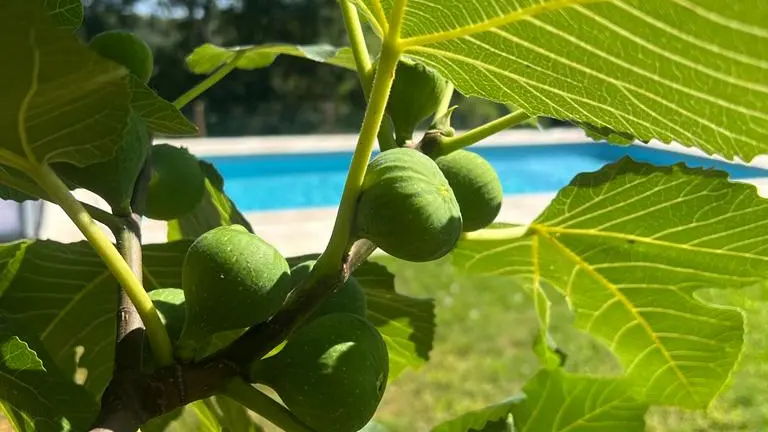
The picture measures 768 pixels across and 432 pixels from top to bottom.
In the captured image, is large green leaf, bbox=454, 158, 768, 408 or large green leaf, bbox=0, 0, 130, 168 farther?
large green leaf, bbox=454, 158, 768, 408

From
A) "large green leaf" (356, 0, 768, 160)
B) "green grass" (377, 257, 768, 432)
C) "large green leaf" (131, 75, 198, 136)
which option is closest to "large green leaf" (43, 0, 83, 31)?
"large green leaf" (131, 75, 198, 136)

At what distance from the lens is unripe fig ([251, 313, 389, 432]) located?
42 centimetres


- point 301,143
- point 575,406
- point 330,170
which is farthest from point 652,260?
point 301,143

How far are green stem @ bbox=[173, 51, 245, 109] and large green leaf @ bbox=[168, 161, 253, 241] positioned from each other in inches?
2.3

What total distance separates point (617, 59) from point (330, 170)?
863 centimetres

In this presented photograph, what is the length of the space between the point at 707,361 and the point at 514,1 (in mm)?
418

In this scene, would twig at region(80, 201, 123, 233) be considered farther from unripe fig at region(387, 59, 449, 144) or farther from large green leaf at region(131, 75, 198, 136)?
unripe fig at region(387, 59, 449, 144)

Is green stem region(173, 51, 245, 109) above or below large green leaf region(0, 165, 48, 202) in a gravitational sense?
below

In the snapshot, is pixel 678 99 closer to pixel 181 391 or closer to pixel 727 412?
pixel 181 391

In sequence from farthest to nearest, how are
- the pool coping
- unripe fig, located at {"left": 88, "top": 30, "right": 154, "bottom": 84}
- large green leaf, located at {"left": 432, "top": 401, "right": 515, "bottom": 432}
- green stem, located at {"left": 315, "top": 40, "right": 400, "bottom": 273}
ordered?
the pool coping, large green leaf, located at {"left": 432, "top": 401, "right": 515, "bottom": 432}, unripe fig, located at {"left": 88, "top": 30, "right": 154, "bottom": 84}, green stem, located at {"left": 315, "top": 40, "right": 400, "bottom": 273}

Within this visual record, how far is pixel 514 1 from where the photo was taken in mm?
388

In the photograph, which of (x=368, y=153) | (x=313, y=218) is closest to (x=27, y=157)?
(x=368, y=153)

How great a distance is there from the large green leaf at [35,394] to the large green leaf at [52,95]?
96 millimetres

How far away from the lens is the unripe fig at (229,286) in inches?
16.4
